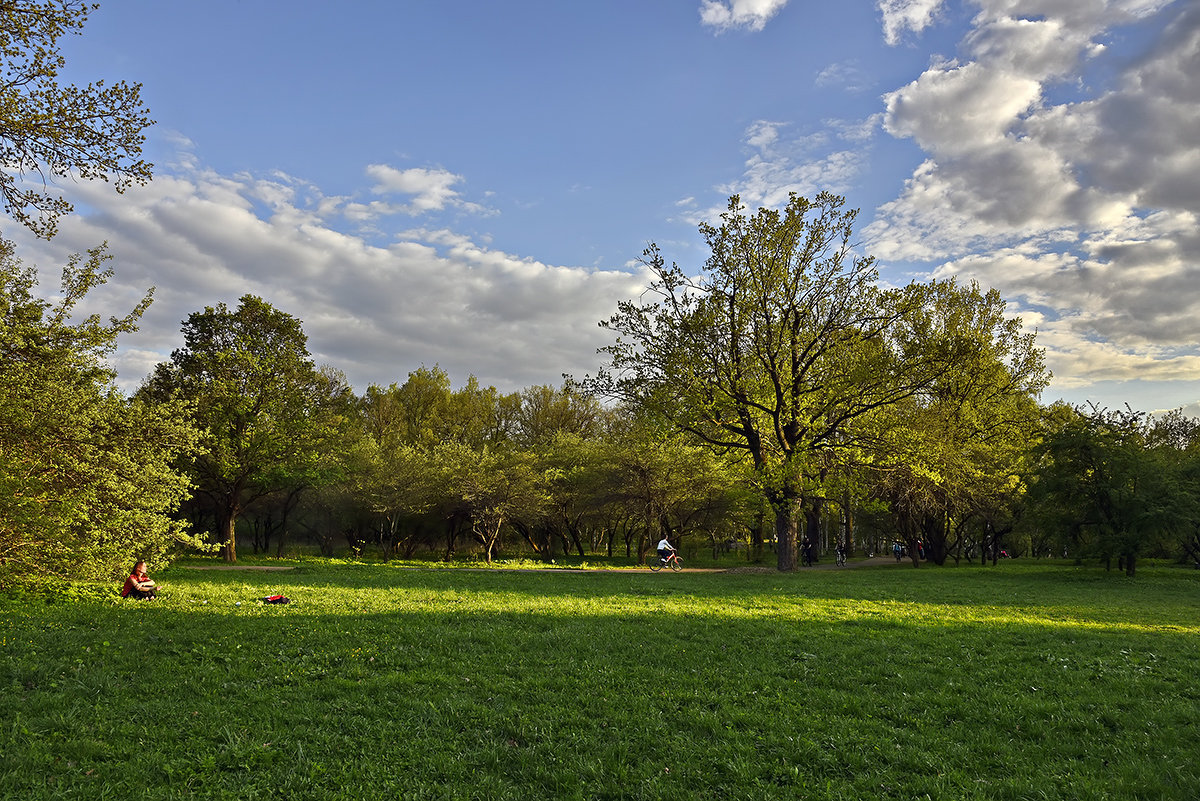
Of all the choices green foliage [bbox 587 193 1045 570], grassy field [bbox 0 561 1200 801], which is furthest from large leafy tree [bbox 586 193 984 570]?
grassy field [bbox 0 561 1200 801]

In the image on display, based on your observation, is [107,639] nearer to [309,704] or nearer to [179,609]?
[179,609]

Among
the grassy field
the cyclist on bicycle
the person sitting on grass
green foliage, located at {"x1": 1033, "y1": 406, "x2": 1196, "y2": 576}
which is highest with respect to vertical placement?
green foliage, located at {"x1": 1033, "y1": 406, "x2": 1196, "y2": 576}

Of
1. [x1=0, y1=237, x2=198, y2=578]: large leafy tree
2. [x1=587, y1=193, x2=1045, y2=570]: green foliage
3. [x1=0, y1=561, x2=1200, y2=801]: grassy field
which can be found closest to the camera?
[x1=0, y1=561, x2=1200, y2=801]: grassy field

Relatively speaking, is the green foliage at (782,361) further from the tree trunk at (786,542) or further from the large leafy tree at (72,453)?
the large leafy tree at (72,453)

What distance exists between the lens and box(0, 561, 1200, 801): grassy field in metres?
5.96

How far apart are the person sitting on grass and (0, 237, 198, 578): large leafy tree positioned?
0.40 metres

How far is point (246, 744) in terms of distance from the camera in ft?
21.3

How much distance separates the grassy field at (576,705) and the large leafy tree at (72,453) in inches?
58.8

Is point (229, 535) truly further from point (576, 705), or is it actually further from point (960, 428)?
point (960, 428)

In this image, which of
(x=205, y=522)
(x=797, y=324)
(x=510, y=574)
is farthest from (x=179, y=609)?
(x=205, y=522)

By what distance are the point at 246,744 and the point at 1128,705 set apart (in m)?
11.0

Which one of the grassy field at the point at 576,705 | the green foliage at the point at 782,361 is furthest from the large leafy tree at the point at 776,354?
the grassy field at the point at 576,705

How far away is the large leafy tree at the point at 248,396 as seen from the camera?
31578 mm

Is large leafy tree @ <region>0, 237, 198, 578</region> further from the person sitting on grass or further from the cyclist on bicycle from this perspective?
the cyclist on bicycle
